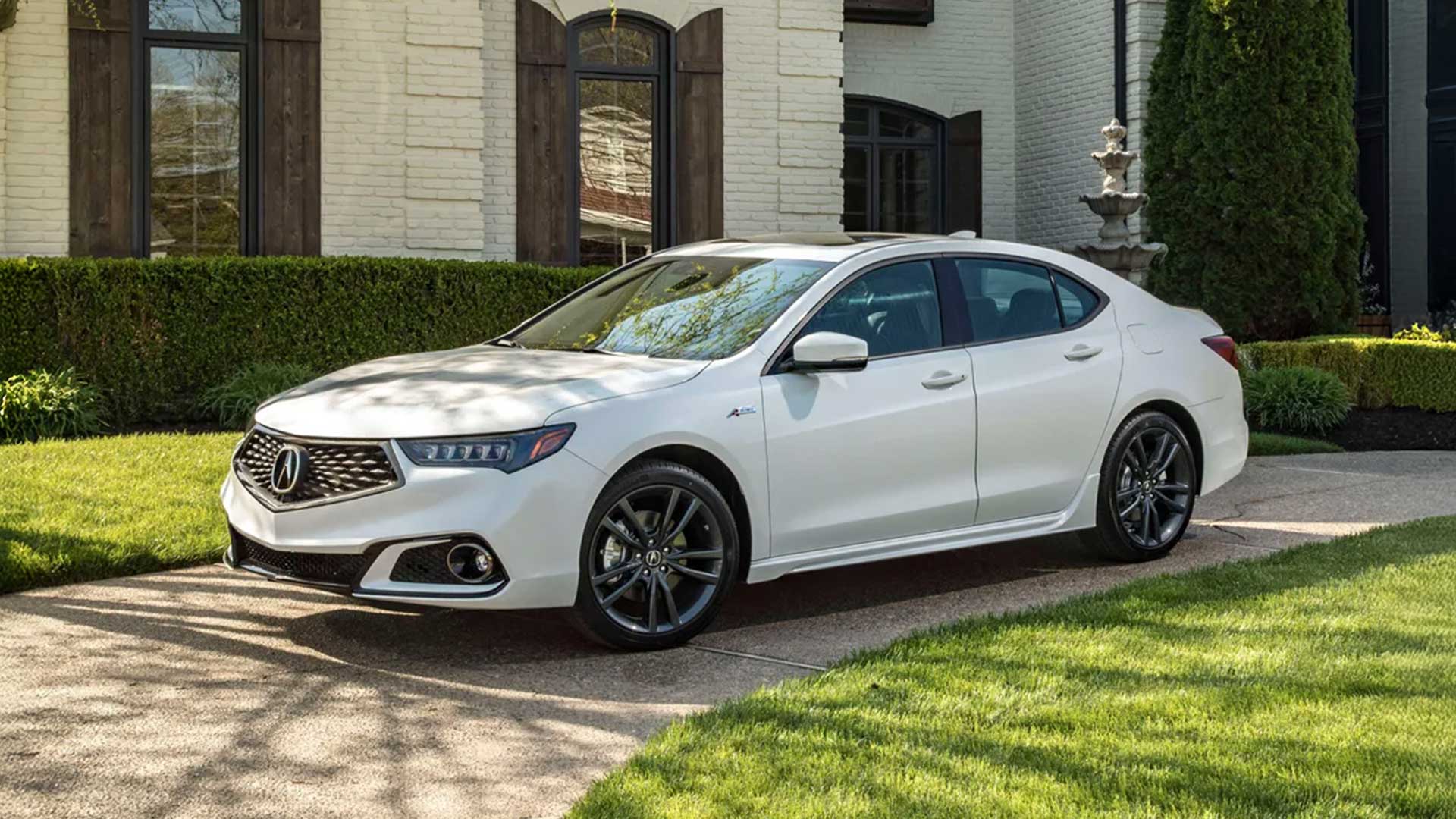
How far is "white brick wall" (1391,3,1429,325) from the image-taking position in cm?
1859

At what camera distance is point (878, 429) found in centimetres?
674

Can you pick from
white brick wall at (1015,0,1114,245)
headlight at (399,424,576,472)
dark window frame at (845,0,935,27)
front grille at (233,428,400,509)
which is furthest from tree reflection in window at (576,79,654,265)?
headlight at (399,424,576,472)

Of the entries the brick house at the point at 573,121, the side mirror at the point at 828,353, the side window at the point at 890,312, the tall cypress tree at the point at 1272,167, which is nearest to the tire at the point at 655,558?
the side mirror at the point at 828,353

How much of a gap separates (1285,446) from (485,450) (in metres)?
8.79

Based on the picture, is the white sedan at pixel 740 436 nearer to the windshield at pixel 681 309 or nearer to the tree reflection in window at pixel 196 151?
the windshield at pixel 681 309

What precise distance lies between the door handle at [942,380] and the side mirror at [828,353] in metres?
0.43

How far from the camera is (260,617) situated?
22.2ft

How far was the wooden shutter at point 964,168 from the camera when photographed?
20031 millimetres

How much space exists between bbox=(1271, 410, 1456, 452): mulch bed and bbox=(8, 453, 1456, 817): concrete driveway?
535cm

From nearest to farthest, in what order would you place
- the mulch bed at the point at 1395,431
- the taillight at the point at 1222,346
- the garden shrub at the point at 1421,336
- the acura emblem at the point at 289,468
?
the acura emblem at the point at 289,468
the taillight at the point at 1222,346
the mulch bed at the point at 1395,431
the garden shrub at the point at 1421,336

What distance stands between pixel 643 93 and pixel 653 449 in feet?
34.0

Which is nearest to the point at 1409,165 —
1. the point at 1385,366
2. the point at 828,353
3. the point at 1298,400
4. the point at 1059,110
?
the point at 1059,110

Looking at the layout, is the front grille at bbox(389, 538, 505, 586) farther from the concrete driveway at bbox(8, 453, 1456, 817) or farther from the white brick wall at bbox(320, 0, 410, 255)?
the white brick wall at bbox(320, 0, 410, 255)

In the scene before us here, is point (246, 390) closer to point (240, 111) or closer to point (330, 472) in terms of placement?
point (240, 111)
